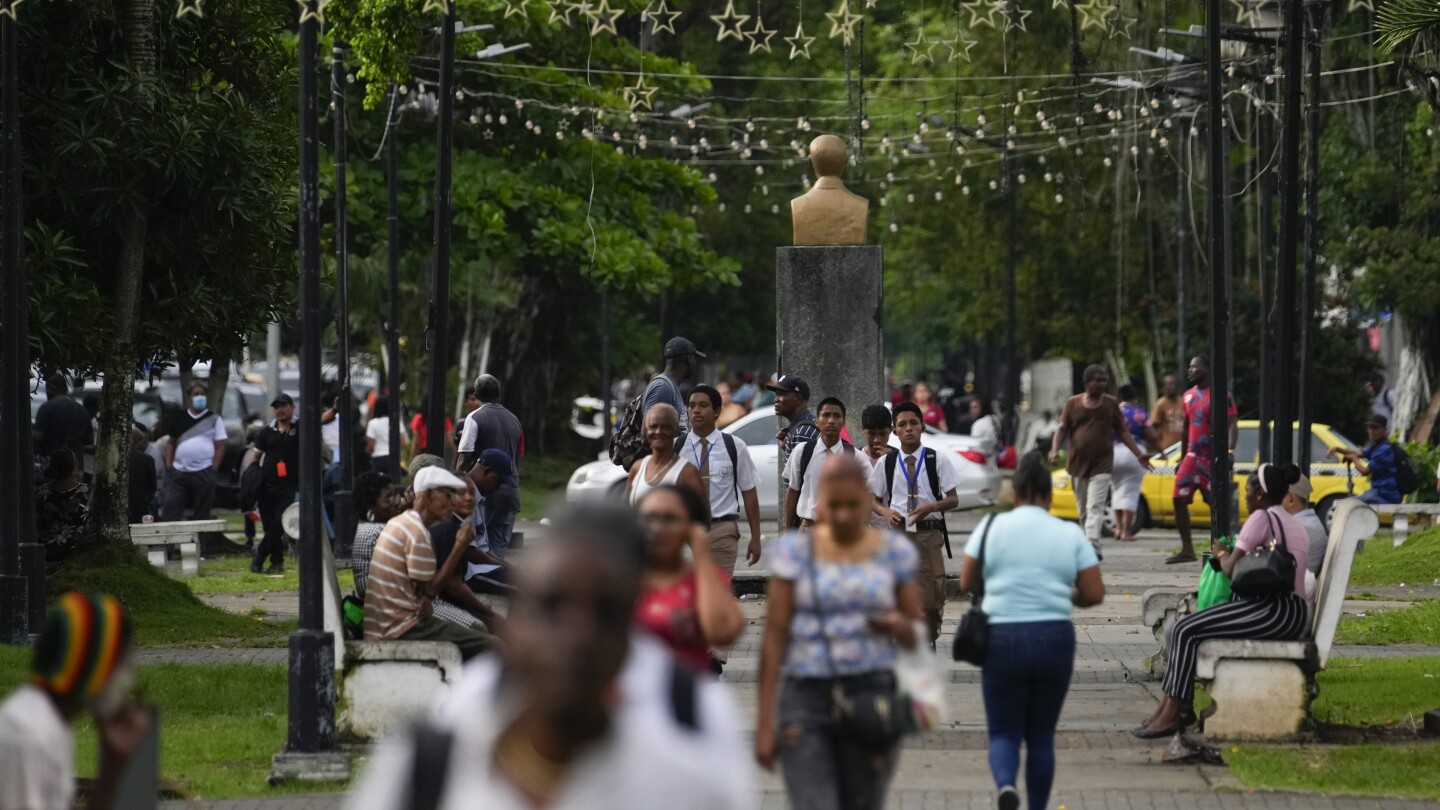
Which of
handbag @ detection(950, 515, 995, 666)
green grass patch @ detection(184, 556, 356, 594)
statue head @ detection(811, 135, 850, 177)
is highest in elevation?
statue head @ detection(811, 135, 850, 177)

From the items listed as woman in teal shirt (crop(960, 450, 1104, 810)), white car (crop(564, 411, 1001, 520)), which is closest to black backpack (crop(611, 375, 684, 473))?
woman in teal shirt (crop(960, 450, 1104, 810))

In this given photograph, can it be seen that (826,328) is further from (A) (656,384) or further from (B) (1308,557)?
(B) (1308,557)

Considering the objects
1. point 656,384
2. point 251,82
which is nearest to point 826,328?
point 656,384

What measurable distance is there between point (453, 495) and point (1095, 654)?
5.38 metres

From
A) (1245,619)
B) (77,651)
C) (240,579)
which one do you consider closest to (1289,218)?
(1245,619)

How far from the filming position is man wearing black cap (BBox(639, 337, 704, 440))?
12.8m

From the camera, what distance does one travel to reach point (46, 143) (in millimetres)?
14461

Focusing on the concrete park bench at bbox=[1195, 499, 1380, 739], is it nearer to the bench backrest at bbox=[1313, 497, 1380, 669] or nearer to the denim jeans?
the bench backrest at bbox=[1313, 497, 1380, 669]

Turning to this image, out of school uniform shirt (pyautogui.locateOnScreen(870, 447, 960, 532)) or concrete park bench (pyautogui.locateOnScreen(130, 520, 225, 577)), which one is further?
concrete park bench (pyautogui.locateOnScreen(130, 520, 225, 577))

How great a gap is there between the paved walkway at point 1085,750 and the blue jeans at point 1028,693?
3.78 feet

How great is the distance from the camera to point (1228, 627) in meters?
10.2

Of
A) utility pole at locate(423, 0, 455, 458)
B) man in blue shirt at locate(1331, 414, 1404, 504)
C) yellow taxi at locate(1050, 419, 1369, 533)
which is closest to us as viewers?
utility pole at locate(423, 0, 455, 458)

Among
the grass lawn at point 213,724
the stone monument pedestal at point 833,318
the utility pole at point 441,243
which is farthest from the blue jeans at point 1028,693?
the utility pole at point 441,243

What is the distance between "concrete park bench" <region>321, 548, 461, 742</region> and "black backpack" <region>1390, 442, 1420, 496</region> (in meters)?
16.0
